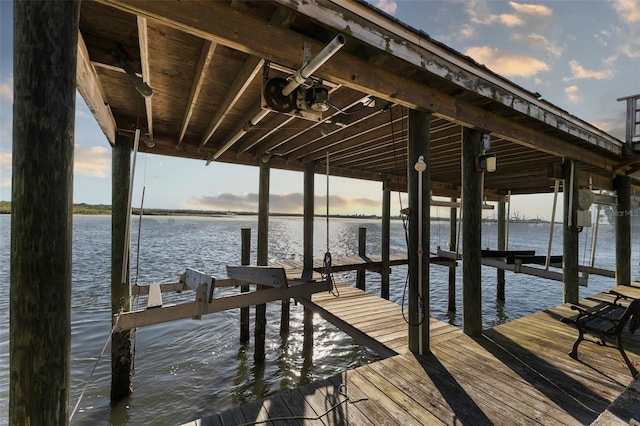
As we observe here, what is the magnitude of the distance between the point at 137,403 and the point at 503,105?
8.48m

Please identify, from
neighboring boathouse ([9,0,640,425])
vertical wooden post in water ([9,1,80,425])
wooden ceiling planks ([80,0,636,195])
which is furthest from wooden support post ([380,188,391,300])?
vertical wooden post in water ([9,1,80,425])

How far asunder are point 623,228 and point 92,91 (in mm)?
12491

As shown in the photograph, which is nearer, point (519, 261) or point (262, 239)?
point (262, 239)

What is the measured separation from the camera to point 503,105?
4.12 metres

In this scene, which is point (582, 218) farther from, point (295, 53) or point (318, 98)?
point (295, 53)

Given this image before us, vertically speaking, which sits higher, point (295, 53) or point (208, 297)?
point (295, 53)

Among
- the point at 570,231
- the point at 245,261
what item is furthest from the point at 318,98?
the point at 570,231

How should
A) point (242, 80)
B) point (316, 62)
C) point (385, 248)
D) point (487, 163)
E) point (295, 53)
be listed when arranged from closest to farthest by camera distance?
point (316, 62) → point (295, 53) → point (242, 80) → point (487, 163) → point (385, 248)

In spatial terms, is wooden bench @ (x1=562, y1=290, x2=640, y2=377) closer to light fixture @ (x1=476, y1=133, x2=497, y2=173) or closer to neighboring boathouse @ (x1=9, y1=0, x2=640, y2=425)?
neighboring boathouse @ (x1=9, y1=0, x2=640, y2=425)

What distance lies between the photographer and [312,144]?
21.4 feet

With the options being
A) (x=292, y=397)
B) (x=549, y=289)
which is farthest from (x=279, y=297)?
(x=549, y=289)

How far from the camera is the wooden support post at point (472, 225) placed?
4387mm

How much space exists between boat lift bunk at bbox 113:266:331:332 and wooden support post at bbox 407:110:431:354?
A: 1.53 metres

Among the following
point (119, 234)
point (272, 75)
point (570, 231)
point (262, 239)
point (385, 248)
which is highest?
point (272, 75)
